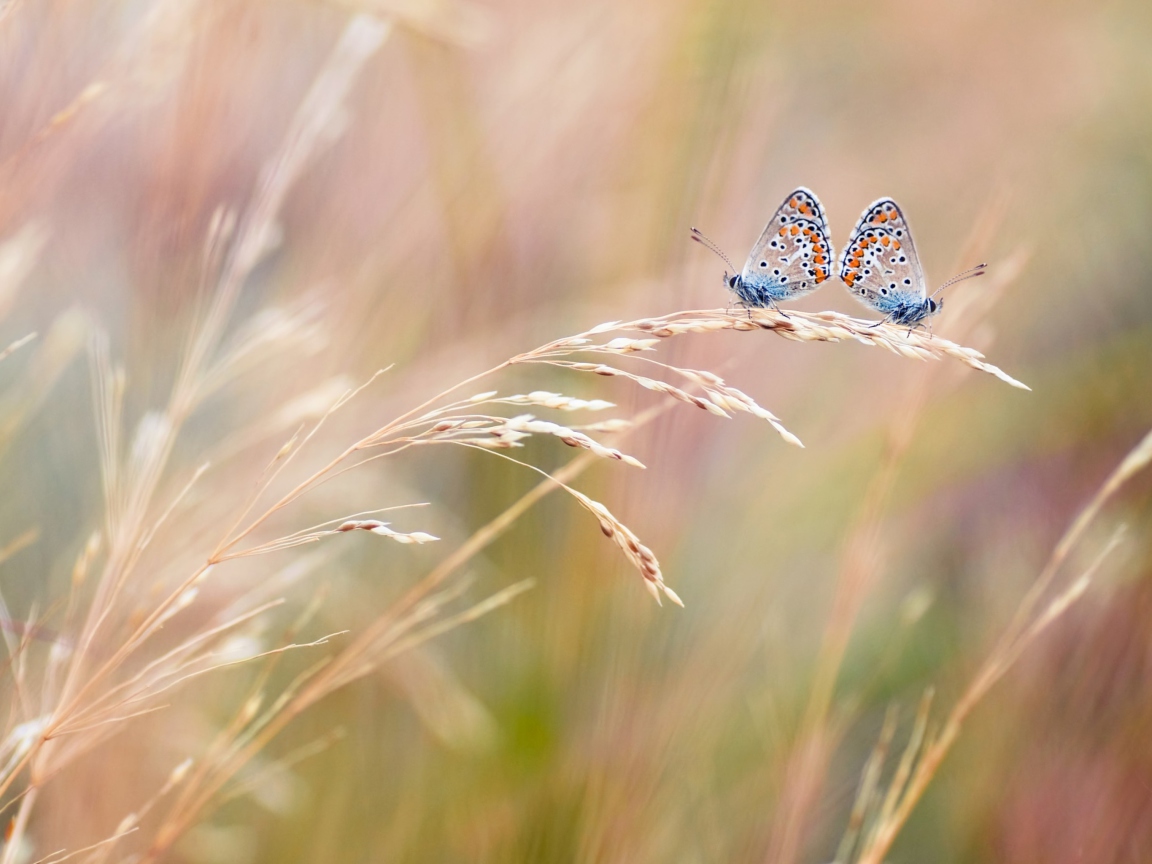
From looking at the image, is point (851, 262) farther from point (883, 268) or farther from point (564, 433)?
point (564, 433)

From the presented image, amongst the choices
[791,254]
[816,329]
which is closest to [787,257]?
[791,254]

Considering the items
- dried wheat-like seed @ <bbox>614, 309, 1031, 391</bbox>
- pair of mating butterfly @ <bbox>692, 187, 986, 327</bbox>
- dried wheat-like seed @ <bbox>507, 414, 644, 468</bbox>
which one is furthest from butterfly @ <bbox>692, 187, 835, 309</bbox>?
dried wheat-like seed @ <bbox>507, 414, 644, 468</bbox>

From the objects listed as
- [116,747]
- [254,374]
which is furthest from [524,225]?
[116,747]

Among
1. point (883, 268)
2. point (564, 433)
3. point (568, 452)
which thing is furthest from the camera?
point (568, 452)

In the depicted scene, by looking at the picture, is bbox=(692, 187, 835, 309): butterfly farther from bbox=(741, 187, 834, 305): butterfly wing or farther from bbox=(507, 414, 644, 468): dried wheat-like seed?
bbox=(507, 414, 644, 468): dried wheat-like seed

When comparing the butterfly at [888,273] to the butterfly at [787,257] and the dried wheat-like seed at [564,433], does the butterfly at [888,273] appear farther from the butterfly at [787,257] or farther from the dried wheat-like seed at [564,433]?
the dried wheat-like seed at [564,433]

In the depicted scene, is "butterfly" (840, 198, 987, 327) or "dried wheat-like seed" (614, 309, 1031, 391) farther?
"butterfly" (840, 198, 987, 327)

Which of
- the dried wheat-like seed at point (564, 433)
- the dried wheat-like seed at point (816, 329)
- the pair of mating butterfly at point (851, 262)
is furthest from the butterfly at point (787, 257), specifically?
the dried wheat-like seed at point (564, 433)
